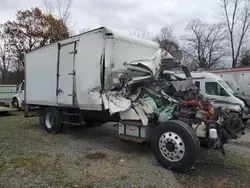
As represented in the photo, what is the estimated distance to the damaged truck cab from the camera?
459 cm

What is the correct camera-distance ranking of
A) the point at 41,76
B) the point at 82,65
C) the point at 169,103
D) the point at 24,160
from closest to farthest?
the point at 24,160 < the point at 169,103 < the point at 82,65 < the point at 41,76

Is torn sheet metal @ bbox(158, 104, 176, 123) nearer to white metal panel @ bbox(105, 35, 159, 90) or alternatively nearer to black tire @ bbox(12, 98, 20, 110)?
white metal panel @ bbox(105, 35, 159, 90)

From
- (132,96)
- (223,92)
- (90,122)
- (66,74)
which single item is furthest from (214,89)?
(66,74)

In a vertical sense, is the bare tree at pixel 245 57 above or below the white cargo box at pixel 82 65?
above

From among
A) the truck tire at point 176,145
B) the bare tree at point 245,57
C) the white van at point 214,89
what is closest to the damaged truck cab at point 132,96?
the truck tire at point 176,145

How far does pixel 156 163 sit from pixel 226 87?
6540mm

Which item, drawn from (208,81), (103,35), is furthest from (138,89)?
(208,81)

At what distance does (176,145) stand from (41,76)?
5.69 metres

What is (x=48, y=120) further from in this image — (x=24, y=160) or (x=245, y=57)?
(x=245, y=57)

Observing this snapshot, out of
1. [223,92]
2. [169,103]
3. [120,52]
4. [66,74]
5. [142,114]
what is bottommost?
[142,114]

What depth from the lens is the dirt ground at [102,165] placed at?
162 inches

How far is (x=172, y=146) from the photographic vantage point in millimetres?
4539

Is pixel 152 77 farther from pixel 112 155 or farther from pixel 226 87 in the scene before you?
pixel 226 87

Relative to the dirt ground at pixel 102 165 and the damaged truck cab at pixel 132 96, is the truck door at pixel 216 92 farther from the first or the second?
A: the damaged truck cab at pixel 132 96
